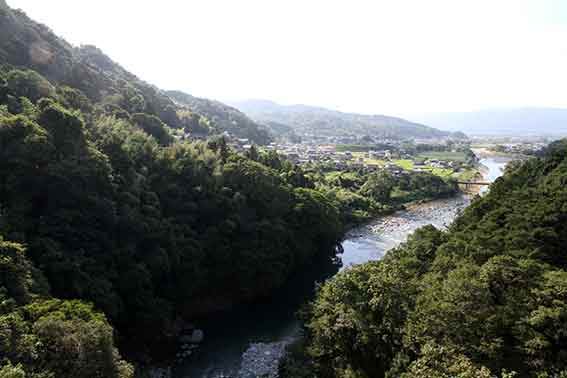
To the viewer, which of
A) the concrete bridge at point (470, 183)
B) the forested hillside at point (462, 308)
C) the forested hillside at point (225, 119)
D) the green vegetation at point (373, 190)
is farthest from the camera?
the forested hillside at point (225, 119)

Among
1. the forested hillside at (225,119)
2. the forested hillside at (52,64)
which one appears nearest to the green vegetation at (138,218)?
the forested hillside at (52,64)

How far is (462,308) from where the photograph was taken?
1224 centimetres

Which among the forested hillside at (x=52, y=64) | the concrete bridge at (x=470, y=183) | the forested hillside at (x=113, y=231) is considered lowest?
the concrete bridge at (x=470, y=183)

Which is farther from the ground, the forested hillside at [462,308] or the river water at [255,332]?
the forested hillside at [462,308]

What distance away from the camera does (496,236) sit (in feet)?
62.0

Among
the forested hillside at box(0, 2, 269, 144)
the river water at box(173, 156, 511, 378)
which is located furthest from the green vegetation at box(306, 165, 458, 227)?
A: the forested hillside at box(0, 2, 269, 144)

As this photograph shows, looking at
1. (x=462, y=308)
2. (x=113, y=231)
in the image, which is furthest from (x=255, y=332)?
(x=462, y=308)

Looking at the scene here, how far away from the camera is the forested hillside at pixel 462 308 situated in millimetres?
11211

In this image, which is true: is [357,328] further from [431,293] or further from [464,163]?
[464,163]

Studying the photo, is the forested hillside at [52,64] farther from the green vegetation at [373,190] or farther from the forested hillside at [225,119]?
the forested hillside at [225,119]

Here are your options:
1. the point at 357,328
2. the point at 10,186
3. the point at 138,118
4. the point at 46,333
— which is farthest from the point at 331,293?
the point at 138,118

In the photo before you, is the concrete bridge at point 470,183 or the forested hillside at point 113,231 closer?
the forested hillside at point 113,231

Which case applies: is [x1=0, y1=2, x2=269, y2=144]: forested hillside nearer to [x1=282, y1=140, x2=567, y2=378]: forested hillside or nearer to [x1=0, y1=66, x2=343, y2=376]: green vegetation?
[x1=0, y1=66, x2=343, y2=376]: green vegetation

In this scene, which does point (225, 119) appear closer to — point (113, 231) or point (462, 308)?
point (113, 231)
